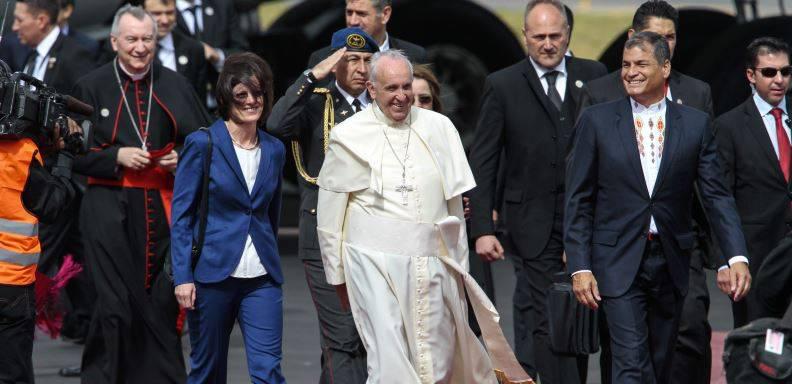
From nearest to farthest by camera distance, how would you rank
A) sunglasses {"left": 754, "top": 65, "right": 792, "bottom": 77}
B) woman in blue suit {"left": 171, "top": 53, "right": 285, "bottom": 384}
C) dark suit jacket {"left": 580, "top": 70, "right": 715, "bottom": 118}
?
woman in blue suit {"left": 171, "top": 53, "right": 285, "bottom": 384} < dark suit jacket {"left": 580, "top": 70, "right": 715, "bottom": 118} < sunglasses {"left": 754, "top": 65, "right": 792, "bottom": 77}

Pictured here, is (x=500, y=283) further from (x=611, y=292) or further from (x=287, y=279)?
(x=611, y=292)

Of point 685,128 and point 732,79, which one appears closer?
point 685,128

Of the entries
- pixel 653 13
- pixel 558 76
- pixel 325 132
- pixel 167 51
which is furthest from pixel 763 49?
pixel 167 51

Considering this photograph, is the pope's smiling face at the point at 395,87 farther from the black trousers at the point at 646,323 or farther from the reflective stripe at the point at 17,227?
the reflective stripe at the point at 17,227

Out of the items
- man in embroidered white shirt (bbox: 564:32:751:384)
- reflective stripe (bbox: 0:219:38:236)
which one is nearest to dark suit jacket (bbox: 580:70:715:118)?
man in embroidered white shirt (bbox: 564:32:751:384)

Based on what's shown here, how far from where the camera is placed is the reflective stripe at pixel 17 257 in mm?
7988

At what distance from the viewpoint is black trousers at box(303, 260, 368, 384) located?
8.66m

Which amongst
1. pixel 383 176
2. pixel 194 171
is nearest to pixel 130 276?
pixel 194 171

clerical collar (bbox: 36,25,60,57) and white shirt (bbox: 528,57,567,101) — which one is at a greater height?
clerical collar (bbox: 36,25,60,57)

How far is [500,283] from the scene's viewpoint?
14141 millimetres

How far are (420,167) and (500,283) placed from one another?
6.24m

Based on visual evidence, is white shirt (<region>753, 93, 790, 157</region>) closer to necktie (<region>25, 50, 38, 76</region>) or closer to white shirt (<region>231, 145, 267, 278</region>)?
white shirt (<region>231, 145, 267, 278</region>)

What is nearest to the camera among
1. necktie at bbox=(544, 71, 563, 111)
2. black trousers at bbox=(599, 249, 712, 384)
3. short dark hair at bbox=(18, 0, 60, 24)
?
black trousers at bbox=(599, 249, 712, 384)

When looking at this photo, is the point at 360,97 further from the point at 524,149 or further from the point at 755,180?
the point at 755,180
